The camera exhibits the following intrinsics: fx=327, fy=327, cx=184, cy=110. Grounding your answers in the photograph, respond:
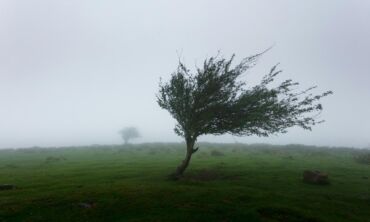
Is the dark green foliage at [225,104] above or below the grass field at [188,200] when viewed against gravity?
above

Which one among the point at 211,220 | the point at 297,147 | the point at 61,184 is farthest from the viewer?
the point at 297,147

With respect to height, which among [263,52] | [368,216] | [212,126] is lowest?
[368,216]

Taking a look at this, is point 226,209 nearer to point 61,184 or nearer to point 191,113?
point 191,113

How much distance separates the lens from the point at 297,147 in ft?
357

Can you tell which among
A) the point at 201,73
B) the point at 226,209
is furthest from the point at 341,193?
the point at 201,73

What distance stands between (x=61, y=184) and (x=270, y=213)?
22.2 meters

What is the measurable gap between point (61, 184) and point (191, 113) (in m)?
16.6

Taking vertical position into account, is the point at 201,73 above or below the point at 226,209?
above

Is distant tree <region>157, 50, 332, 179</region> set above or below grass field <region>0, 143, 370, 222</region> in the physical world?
above

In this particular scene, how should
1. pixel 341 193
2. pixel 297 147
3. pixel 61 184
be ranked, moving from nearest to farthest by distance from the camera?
pixel 341 193 < pixel 61 184 < pixel 297 147

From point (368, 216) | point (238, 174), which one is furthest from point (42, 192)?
point (368, 216)

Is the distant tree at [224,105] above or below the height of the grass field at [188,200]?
above

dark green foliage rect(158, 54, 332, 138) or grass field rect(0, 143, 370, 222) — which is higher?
dark green foliage rect(158, 54, 332, 138)

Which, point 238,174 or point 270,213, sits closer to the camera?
point 270,213
